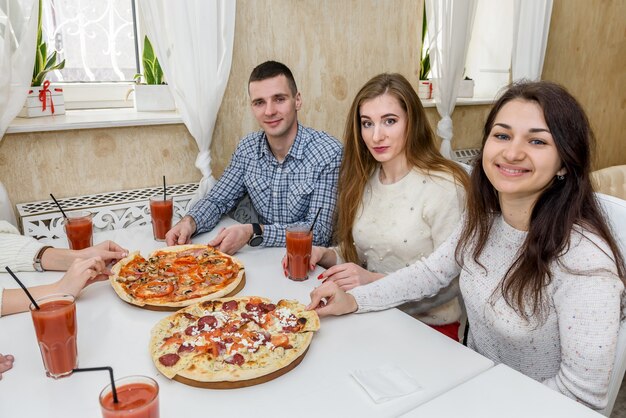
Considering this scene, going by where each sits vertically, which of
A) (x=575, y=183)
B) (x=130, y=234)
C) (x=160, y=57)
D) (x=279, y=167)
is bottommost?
(x=130, y=234)

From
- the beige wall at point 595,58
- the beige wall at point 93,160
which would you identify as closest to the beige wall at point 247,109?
the beige wall at point 93,160

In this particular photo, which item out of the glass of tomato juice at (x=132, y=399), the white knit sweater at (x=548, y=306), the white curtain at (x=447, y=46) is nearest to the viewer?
the glass of tomato juice at (x=132, y=399)

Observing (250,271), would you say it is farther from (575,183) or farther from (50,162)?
(50,162)

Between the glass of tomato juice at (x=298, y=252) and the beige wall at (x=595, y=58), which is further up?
the beige wall at (x=595, y=58)

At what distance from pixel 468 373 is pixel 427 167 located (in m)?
0.90

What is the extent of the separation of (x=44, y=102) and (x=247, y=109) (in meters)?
0.98

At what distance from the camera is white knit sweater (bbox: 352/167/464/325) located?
171cm

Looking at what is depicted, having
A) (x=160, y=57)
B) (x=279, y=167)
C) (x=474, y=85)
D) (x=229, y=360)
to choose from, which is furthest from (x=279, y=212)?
(x=474, y=85)

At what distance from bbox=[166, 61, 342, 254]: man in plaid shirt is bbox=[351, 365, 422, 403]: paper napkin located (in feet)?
3.40

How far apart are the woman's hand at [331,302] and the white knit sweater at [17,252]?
964mm

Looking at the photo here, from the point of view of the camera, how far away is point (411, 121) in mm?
1777

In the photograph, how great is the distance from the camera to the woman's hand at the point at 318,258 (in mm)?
1612

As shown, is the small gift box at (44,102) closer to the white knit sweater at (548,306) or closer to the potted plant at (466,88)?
the white knit sweater at (548,306)

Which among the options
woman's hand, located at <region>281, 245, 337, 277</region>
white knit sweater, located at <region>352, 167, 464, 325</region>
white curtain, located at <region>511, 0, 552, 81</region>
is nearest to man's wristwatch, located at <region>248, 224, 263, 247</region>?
woman's hand, located at <region>281, 245, 337, 277</region>
